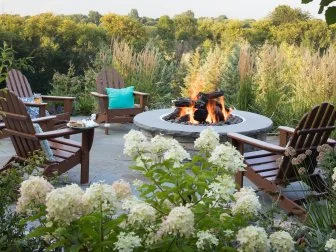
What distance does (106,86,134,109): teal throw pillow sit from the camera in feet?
26.3

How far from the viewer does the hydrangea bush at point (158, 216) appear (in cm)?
173

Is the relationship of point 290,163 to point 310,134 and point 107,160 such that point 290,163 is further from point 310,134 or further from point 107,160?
point 107,160

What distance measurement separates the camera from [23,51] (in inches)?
400

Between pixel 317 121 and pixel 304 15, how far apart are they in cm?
2096

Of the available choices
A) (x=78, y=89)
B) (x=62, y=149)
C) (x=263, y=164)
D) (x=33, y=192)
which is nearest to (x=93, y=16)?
(x=78, y=89)

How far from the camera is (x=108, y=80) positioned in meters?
8.41

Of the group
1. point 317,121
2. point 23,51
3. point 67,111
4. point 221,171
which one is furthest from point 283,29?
point 221,171

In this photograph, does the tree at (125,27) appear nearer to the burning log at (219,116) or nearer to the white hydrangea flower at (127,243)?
the burning log at (219,116)

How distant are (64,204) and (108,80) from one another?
6.82 meters

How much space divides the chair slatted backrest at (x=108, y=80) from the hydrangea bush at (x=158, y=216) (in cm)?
612

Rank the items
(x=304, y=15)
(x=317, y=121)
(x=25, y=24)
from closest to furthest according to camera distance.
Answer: (x=317, y=121)
(x=25, y=24)
(x=304, y=15)

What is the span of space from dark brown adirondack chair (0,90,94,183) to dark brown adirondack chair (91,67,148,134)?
2.53 m

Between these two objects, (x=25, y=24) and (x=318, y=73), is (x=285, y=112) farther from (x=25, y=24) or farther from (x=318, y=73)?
(x=25, y=24)

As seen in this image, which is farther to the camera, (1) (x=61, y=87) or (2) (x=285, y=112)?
(1) (x=61, y=87)
